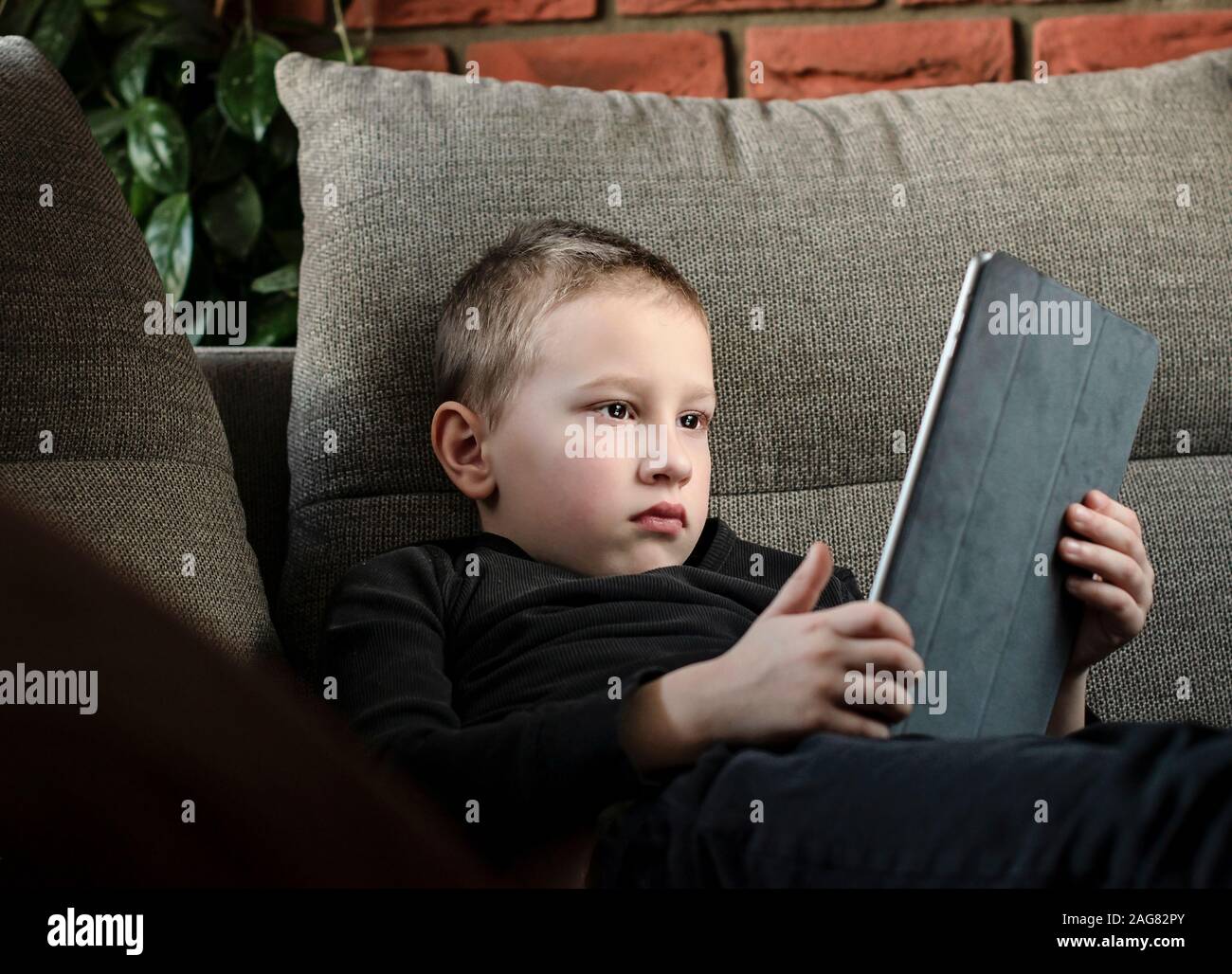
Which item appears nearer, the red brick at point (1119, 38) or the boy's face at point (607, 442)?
the boy's face at point (607, 442)

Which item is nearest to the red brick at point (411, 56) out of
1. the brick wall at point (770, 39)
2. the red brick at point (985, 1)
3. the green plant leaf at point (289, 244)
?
the brick wall at point (770, 39)

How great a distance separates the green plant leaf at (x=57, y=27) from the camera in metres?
1.46

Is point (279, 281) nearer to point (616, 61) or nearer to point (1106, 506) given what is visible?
point (616, 61)

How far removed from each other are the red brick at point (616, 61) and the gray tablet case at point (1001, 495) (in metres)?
0.98

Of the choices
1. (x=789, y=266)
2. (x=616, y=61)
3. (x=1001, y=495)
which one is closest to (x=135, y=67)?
(x=616, y=61)

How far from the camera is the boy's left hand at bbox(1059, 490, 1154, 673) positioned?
0.76 metres

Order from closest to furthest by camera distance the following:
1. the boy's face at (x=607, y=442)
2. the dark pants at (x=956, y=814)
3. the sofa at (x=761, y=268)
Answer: the dark pants at (x=956, y=814) → the boy's face at (x=607, y=442) → the sofa at (x=761, y=268)

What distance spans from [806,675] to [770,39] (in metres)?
1.29

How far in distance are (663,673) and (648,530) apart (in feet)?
0.82

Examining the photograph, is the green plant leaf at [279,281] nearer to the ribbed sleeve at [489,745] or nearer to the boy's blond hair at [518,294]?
the boy's blond hair at [518,294]

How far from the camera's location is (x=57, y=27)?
1463mm

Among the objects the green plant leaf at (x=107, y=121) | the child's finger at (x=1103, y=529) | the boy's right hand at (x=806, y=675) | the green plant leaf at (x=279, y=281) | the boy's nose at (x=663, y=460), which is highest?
the green plant leaf at (x=107, y=121)

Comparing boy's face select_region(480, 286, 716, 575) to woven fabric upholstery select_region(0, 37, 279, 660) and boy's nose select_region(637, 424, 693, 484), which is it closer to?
boy's nose select_region(637, 424, 693, 484)

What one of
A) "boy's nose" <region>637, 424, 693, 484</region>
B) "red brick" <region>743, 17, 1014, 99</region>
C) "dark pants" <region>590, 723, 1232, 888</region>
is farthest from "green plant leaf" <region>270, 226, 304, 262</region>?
"dark pants" <region>590, 723, 1232, 888</region>
